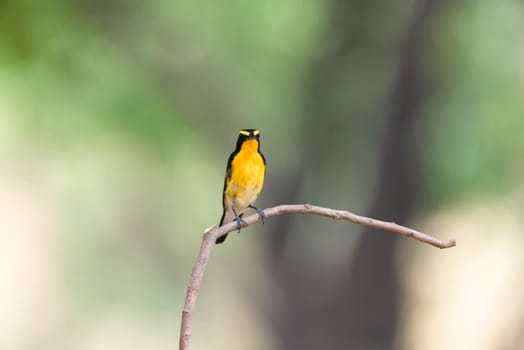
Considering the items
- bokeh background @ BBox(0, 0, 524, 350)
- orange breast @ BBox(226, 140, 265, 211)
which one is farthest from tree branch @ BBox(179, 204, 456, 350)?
bokeh background @ BBox(0, 0, 524, 350)

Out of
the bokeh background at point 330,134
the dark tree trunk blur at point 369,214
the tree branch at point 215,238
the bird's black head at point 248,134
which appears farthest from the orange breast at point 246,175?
the dark tree trunk blur at point 369,214

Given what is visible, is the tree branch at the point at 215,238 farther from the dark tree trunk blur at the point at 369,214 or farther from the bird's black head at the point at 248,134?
the dark tree trunk blur at the point at 369,214

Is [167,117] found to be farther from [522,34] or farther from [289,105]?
[522,34]

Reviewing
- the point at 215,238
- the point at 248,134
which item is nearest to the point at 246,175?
the point at 248,134

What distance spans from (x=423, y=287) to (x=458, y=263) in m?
1.46

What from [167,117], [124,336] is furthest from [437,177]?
[124,336]

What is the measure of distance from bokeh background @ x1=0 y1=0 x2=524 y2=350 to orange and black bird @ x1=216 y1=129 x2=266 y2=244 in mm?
4371

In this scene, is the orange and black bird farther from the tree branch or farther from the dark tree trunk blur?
the dark tree trunk blur

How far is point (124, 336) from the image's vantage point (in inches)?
725

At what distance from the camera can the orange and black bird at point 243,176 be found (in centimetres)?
390

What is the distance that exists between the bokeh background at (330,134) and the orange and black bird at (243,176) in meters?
4.37

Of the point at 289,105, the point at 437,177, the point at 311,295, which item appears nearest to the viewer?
the point at 437,177

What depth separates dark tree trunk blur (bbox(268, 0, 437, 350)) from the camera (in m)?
9.71

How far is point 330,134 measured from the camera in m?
10.6
